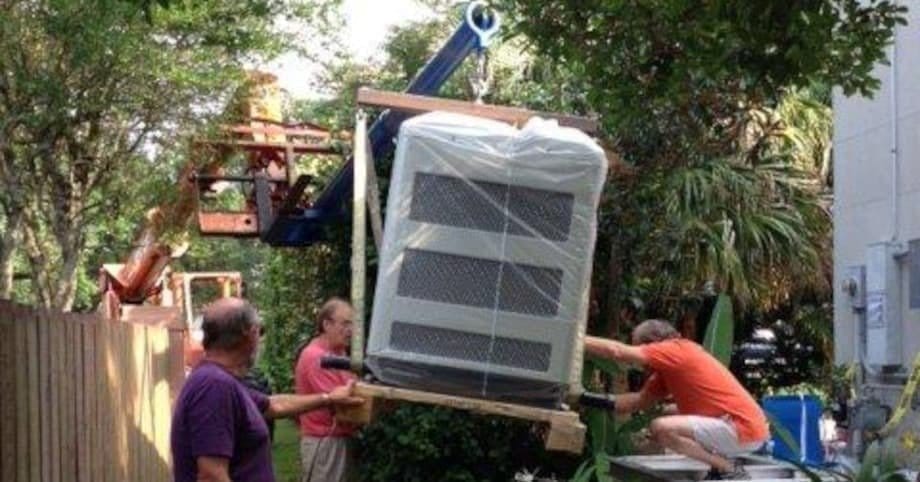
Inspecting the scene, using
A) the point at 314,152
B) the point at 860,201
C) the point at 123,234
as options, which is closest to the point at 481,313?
the point at 860,201

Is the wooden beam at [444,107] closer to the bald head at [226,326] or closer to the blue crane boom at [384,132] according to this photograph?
the blue crane boom at [384,132]

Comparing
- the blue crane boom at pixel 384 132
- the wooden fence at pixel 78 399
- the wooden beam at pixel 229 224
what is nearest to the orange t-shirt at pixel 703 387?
the blue crane boom at pixel 384 132

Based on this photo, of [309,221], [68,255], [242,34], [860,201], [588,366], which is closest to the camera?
[588,366]

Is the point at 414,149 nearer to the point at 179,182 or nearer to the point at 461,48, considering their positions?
the point at 461,48

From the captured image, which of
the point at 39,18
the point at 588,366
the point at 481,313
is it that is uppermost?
the point at 39,18

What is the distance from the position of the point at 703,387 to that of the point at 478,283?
76.5 inches

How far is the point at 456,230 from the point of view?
225 inches

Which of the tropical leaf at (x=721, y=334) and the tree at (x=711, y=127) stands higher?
the tree at (x=711, y=127)

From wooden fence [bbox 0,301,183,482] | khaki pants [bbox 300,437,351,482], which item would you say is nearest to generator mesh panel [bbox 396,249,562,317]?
wooden fence [bbox 0,301,183,482]

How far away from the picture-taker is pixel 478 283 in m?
5.73

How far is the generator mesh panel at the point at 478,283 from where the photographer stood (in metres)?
5.71

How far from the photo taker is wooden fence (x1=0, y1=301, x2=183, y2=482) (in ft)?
17.7

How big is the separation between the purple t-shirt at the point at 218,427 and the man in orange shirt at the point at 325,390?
2477 millimetres

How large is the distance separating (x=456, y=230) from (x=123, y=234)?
72.3 feet
